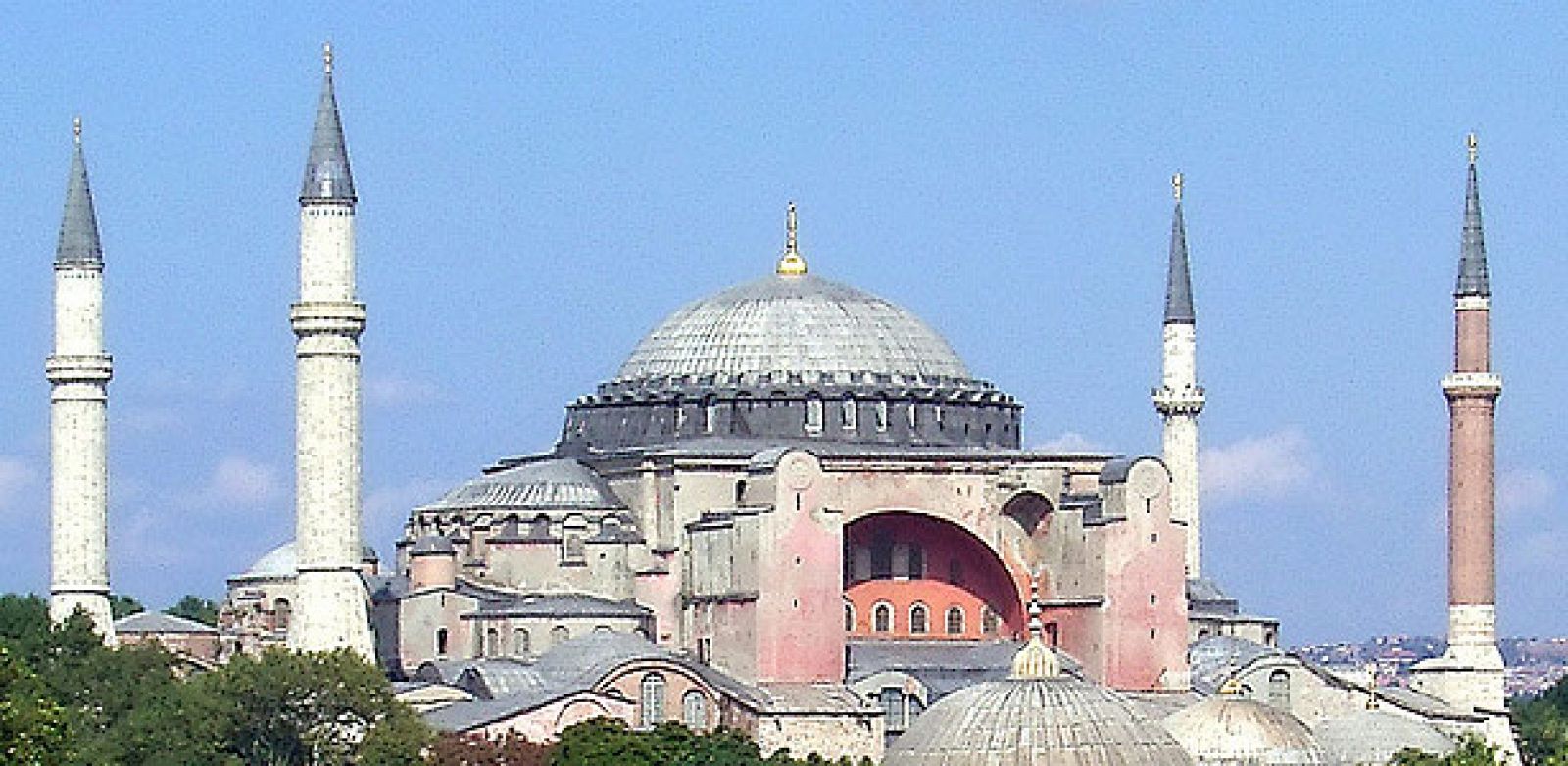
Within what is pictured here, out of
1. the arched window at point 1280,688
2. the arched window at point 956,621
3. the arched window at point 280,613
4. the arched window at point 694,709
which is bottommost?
the arched window at point 694,709

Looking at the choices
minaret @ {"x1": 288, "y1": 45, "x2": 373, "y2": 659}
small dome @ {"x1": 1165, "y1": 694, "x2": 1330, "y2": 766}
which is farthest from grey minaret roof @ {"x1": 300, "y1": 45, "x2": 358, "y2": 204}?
small dome @ {"x1": 1165, "y1": 694, "x2": 1330, "y2": 766}

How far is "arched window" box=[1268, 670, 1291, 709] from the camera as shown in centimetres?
6875

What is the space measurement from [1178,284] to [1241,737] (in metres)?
21.1

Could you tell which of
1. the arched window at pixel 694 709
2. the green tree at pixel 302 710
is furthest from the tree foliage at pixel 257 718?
the arched window at pixel 694 709

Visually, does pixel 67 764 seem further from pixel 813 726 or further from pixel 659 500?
pixel 659 500

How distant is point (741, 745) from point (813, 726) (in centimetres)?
360

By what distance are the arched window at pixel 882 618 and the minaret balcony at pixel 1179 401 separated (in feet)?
Answer: 23.9

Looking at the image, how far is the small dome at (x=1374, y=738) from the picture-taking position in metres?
60.8

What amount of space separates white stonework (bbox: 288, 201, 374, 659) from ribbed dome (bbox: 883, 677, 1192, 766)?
12.6 m

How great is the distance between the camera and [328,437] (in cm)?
6203

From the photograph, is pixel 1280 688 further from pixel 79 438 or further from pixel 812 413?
pixel 79 438

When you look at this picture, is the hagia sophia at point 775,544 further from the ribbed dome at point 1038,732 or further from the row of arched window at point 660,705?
the ribbed dome at point 1038,732

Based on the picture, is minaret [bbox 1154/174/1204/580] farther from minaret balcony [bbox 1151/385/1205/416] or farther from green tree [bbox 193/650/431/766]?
green tree [bbox 193/650/431/766]

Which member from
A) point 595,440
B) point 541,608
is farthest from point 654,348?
point 541,608
